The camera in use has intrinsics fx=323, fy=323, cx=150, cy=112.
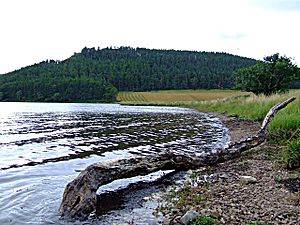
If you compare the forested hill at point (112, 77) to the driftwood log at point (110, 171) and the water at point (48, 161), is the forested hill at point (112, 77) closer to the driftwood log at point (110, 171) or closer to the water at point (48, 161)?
the water at point (48, 161)

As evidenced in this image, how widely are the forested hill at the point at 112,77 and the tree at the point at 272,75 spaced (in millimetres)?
84337

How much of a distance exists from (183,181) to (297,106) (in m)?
9.94

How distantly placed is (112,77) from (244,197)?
151 meters

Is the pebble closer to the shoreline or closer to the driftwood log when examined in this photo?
the shoreline

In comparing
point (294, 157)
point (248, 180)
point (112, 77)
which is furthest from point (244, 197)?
point (112, 77)

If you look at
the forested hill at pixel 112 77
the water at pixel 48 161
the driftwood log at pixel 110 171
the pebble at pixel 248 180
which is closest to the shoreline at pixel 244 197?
the pebble at pixel 248 180

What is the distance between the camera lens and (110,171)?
7344mm

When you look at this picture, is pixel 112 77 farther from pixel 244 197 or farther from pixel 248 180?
pixel 244 197

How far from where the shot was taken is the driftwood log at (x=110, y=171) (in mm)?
6403

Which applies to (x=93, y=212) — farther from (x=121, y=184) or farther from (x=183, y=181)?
(x=183, y=181)

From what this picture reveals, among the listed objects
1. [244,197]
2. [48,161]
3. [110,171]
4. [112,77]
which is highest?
[112,77]

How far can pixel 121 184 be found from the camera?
873 centimetres

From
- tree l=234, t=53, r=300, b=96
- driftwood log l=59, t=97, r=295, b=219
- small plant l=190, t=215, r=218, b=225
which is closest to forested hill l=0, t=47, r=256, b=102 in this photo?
tree l=234, t=53, r=300, b=96

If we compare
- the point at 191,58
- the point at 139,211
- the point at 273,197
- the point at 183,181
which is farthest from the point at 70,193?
the point at 191,58
